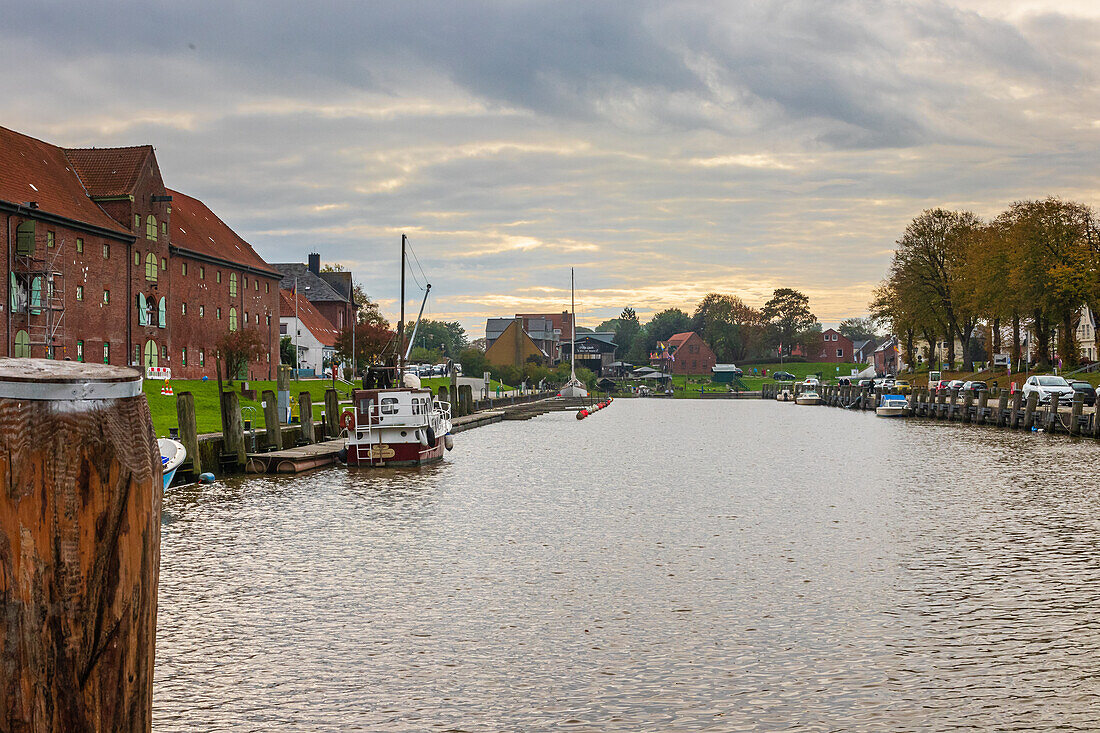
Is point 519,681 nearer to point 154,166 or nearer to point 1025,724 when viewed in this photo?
point 1025,724

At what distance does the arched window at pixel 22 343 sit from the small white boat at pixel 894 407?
67.2 meters

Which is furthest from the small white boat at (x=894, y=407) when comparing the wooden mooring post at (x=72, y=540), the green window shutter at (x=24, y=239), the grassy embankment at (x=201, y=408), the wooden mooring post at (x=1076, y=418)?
the wooden mooring post at (x=72, y=540)

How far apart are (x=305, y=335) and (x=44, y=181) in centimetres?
5436

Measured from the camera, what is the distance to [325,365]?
11462cm

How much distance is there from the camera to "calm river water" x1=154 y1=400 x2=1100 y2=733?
34.3 ft

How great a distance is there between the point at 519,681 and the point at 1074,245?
84194mm

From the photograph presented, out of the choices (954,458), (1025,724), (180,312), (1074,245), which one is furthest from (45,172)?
(1074,245)

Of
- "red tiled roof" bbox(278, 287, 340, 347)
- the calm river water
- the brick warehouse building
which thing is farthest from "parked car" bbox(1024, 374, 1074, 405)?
"red tiled roof" bbox(278, 287, 340, 347)

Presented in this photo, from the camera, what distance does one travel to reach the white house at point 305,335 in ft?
372

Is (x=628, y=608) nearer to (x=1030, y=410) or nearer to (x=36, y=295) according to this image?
(x=36, y=295)

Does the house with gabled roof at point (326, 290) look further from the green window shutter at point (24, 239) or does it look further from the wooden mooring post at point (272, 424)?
the wooden mooring post at point (272, 424)

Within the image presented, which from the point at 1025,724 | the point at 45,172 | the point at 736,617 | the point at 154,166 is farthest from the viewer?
the point at 154,166

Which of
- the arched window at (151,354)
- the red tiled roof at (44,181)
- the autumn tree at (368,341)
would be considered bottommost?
the arched window at (151,354)

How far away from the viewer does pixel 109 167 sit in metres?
68.0
